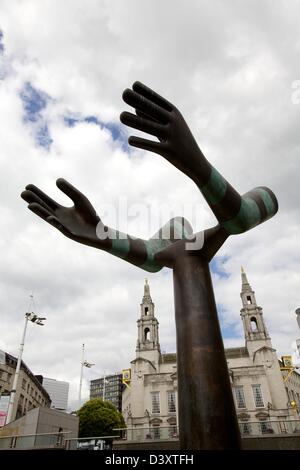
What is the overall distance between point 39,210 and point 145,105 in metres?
2.29

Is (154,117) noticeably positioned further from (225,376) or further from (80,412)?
(80,412)

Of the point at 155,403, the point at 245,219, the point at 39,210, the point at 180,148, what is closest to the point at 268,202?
the point at 245,219

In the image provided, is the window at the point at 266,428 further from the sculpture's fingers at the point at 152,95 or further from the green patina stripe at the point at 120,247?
the sculpture's fingers at the point at 152,95

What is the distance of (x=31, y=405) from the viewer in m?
47.8

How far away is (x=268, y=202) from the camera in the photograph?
3869mm

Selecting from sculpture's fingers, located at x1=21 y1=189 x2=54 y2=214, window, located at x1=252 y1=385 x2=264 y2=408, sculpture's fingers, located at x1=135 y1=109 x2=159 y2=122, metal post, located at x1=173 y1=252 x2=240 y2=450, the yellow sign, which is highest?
the yellow sign

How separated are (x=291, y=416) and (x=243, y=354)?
46.7 feet

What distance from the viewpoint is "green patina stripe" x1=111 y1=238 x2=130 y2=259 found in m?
4.34

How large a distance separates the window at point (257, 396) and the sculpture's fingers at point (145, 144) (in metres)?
48.4

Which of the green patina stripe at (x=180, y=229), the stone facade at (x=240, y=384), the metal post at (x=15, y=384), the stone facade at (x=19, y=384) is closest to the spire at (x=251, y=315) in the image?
the stone facade at (x=240, y=384)

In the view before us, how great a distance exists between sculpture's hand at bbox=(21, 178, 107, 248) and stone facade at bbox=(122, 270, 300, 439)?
41.7 metres

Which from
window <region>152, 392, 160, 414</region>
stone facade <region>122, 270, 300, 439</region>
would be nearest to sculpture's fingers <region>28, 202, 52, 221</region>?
stone facade <region>122, 270, 300, 439</region>

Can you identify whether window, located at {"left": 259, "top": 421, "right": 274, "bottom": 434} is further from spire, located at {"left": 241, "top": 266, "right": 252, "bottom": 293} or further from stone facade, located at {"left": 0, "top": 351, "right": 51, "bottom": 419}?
spire, located at {"left": 241, "top": 266, "right": 252, "bottom": 293}
